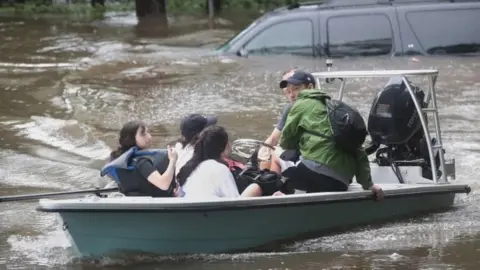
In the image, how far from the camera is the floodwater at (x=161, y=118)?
623 cm

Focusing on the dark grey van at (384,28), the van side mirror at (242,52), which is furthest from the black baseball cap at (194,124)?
the van side mirror at (242,52)

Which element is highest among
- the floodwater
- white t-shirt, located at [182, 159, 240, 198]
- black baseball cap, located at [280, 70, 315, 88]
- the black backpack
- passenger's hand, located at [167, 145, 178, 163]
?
black baseball cap, located at [280, 70, 315, 88]

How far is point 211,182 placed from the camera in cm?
614

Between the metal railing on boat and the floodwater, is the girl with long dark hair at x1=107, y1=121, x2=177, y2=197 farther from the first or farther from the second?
the metal railing on boat

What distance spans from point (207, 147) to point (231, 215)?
0.55 metres

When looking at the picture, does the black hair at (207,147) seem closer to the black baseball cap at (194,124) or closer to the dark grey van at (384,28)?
the black baseball cap at (194,124)

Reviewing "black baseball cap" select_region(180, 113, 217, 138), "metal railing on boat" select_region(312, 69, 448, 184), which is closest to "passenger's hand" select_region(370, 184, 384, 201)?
"metal railing on boat" select_region(312, 69, 448, 184)

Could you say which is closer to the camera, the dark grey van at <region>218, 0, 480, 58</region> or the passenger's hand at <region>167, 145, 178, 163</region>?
the passenger's hand at <region>167, 145, 178, 163</region>

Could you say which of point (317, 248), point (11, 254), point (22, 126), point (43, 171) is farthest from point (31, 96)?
point (317, 248)

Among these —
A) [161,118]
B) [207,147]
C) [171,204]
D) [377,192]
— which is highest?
[207,147]

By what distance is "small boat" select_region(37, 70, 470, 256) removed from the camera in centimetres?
580

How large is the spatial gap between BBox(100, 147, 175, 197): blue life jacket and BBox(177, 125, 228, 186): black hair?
0.19 meters

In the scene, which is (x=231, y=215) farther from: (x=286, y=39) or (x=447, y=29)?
(x=447, y=29)

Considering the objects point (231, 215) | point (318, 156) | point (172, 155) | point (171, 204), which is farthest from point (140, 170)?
point (318, 156)
